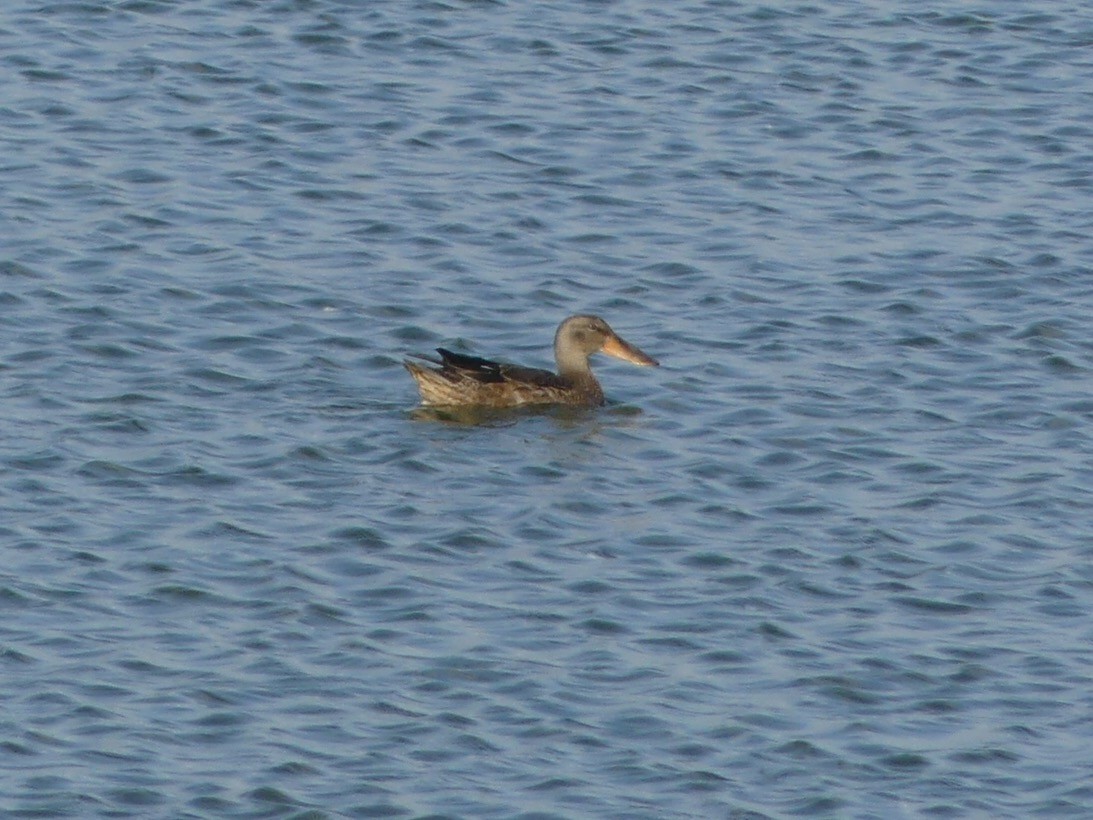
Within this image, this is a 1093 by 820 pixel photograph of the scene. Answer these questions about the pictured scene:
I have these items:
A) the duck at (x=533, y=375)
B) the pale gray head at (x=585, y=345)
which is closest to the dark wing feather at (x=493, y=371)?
the duck at (x=533, y=375)

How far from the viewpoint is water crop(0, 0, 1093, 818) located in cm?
1027

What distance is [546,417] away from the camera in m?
14.5

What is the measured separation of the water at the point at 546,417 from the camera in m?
10.3

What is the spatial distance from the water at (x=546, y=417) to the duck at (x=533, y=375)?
14cm

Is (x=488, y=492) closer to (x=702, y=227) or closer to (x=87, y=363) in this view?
(x=87, y=363)

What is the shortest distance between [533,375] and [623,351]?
59 centimetres

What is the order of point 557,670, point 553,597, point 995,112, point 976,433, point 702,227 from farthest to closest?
1. point 995,112
2. point 702,227
3. point 976,433
4. point 553,597
5. point 557,670

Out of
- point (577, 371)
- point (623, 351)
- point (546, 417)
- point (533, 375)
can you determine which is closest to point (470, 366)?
point (533, 375)

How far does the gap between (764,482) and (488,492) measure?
4.54 feet

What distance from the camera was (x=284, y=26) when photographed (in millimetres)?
20594

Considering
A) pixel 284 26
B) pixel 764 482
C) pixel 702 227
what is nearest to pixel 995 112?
pixel 702 227

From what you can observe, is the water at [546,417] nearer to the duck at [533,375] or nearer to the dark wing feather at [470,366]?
the duck at [533,375]

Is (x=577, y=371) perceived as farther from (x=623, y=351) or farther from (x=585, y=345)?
(x=623, y=351)

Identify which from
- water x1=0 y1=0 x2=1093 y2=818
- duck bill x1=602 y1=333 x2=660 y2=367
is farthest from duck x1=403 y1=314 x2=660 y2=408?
water x1=0 y1=0 x2=1093 y2=818
